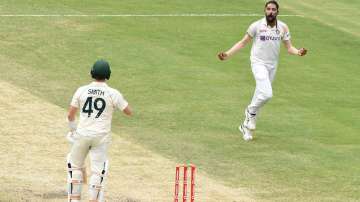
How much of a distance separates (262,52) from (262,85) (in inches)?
29.8

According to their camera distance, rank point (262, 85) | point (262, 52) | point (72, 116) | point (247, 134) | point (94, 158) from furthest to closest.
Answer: point (247, 134), point (262, 52), point (262, 85), point (72, 116), point (94, 158)

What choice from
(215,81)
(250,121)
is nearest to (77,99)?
(250,121)

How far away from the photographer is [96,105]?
16578mm

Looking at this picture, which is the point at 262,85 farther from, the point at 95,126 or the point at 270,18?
the point at 95,126

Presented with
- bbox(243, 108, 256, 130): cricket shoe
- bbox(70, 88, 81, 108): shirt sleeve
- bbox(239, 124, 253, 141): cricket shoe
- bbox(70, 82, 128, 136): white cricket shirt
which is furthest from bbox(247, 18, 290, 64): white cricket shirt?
bbox(70, 88, 81, 108): shirt sleeve

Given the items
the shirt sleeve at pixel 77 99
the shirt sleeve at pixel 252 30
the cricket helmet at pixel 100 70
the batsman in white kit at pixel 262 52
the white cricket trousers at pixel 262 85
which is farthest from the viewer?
the shirt sleeve at pixel 252 30

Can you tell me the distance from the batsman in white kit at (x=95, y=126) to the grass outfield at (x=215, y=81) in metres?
3.27

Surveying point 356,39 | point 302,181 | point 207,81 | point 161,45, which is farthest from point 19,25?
point 302,181

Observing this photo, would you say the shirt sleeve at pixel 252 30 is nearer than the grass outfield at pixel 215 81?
No

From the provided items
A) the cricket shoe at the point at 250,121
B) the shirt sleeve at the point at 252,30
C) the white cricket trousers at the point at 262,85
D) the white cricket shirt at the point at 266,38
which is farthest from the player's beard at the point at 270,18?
the cricket shoe at the point at 250,121

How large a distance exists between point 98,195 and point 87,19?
1719 centimetres

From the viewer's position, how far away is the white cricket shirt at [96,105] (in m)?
16.5

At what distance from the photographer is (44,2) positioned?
35.1 metres

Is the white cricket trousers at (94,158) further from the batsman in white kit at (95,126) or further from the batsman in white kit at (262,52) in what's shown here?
the batsman in white kit at (262,52)
